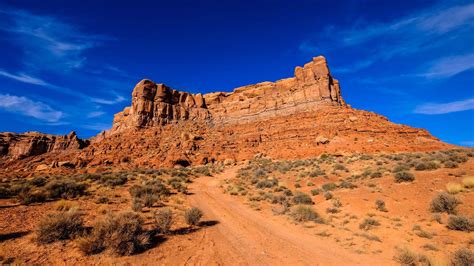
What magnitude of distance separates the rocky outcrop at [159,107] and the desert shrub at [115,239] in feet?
224

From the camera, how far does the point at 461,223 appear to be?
23.5 ft

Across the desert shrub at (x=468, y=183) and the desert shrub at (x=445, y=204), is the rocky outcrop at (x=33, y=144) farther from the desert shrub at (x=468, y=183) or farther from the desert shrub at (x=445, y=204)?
the desert shrub at (x=468, y=183)

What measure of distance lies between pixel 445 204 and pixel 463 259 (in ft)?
15.8

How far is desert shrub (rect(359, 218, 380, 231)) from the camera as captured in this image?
8514 mm

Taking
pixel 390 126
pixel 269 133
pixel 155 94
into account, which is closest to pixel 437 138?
pixel 390 126

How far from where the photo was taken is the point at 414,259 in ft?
18.7

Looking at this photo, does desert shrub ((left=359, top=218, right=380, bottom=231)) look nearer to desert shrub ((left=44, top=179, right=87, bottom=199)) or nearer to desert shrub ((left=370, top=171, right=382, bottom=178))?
desert shrub ((left=370, top=171, right=382, bottom=178))

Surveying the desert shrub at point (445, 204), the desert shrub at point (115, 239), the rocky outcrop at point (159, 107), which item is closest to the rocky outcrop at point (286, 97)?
the rocky outcrop at point (159, 107)

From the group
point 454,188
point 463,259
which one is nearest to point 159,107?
point 454,188

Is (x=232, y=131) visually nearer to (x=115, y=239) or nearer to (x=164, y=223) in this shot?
(x=164, y=223)

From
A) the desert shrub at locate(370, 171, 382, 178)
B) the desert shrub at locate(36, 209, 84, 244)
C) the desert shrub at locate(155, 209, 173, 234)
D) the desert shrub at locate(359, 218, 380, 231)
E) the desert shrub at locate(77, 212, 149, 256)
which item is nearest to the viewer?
the desert shrub at locate(77, 212, 149, 256)

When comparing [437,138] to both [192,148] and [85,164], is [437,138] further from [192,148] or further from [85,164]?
[85,164]

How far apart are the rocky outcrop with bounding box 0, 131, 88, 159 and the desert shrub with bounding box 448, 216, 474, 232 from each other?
303 feet

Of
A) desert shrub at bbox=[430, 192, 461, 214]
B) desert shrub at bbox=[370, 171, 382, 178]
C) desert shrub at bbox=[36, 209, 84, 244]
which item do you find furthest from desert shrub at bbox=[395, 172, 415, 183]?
desert shrub at bbox=[36, 209, 84, 244]
